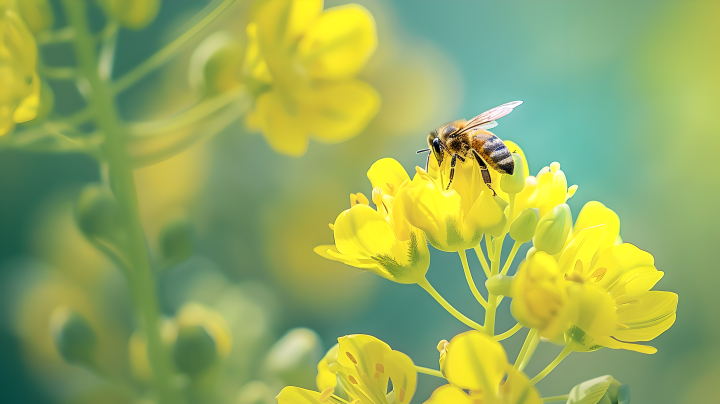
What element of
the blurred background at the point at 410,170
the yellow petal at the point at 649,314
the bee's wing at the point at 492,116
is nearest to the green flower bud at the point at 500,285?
the yellow petal at the point at 649,314

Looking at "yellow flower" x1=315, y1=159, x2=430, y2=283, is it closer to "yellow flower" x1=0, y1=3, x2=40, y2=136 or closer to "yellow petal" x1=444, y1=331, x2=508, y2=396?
"yellow petal" x1=444, y1=331, x2=508, y2=396

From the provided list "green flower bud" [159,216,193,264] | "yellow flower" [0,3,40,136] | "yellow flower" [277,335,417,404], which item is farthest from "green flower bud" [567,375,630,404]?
"yellow flower" [0,3,40,136]

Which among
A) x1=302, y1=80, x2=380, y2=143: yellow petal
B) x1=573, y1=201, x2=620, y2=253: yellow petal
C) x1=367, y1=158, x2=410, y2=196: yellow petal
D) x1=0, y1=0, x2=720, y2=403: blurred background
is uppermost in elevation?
x1=0, y1=0, x2=720, y2=403: blurred background

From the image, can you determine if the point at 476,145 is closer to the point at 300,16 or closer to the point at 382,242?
the point at 382,242

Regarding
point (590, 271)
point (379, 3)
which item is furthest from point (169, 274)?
point (590, 271)

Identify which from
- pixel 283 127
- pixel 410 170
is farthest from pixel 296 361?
pixel 410 170

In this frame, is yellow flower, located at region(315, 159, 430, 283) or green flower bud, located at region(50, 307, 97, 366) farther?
green flower bud, located at region(50, 307, 97, 366)

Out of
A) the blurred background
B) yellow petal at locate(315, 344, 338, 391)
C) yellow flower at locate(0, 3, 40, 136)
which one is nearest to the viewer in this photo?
yellow petal at locate(315, 344, 338, 391)
